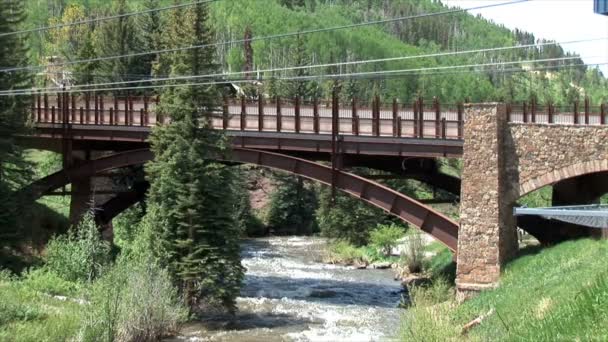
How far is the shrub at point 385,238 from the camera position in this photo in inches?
1857

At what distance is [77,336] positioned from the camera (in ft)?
67.4

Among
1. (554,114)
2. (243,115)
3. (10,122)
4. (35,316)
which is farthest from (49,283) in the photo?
(554,114)

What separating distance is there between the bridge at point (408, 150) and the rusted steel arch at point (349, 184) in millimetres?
45

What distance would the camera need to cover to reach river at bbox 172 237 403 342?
27.4 meters

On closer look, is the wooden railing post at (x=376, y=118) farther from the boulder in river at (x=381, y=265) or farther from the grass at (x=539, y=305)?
the boulder in river at (x=381, y=265)

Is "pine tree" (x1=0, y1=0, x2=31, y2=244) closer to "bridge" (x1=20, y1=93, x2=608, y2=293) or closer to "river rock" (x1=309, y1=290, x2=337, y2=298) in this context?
"bridge" (x1=20, y1=93, x2=608, y2=293)

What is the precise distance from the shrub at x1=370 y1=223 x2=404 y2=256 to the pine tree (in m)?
20.4

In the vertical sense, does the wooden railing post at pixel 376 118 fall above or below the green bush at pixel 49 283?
above

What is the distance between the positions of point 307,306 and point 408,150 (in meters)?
7.43

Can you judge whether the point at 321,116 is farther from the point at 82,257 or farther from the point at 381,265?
the point at 381,265

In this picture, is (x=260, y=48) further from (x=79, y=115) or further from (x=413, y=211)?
(x=413, y=211)

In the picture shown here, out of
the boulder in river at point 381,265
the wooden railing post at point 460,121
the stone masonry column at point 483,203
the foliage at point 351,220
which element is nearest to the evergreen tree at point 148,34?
the foliage at point 351,220

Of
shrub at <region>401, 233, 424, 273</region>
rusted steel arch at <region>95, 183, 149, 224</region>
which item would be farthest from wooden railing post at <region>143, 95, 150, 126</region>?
shrub at <region>401, 233, 424, 273</region>

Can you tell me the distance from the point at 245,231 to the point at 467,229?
35.8 m
